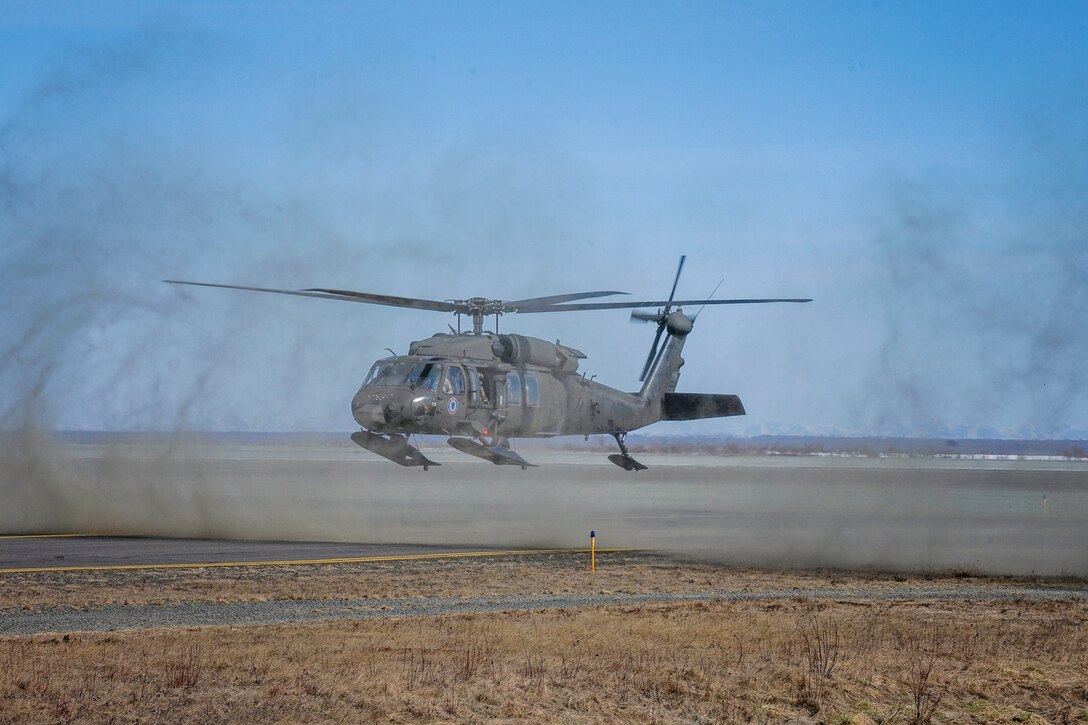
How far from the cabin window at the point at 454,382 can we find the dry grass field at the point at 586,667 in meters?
8.90

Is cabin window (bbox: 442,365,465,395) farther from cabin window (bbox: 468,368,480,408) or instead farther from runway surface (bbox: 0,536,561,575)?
runway surface (bbox: 0,536,561,575)

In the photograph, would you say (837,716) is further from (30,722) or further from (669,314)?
(669,314)

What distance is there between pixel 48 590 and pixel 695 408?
66.7 feet

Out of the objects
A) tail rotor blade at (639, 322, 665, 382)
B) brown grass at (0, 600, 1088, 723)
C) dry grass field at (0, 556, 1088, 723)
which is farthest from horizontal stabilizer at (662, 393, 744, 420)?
brown grass at (0, 600, 1088, 723)

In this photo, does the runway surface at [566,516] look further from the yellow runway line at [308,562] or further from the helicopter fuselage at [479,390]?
the helicopter fuselage at [479,390]

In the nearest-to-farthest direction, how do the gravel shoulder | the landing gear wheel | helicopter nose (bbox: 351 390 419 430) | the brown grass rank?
the brown grass
the gravel shoulder
helicopter nose (bbox: 351 390 419 430)
the landing gear wheel

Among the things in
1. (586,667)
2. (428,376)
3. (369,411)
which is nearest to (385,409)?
(369,411)

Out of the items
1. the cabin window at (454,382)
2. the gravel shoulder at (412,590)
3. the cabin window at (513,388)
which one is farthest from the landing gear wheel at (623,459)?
the gravel shoulder at (412,590)

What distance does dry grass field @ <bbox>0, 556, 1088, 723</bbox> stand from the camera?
522 inches

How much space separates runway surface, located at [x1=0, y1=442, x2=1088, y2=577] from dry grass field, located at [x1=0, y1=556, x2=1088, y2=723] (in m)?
9.85

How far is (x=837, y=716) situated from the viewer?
13484mm

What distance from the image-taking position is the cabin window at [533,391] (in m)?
31.9

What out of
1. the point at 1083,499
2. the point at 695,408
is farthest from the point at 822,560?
the point at 1083,499

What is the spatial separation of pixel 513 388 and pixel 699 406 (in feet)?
25.6
